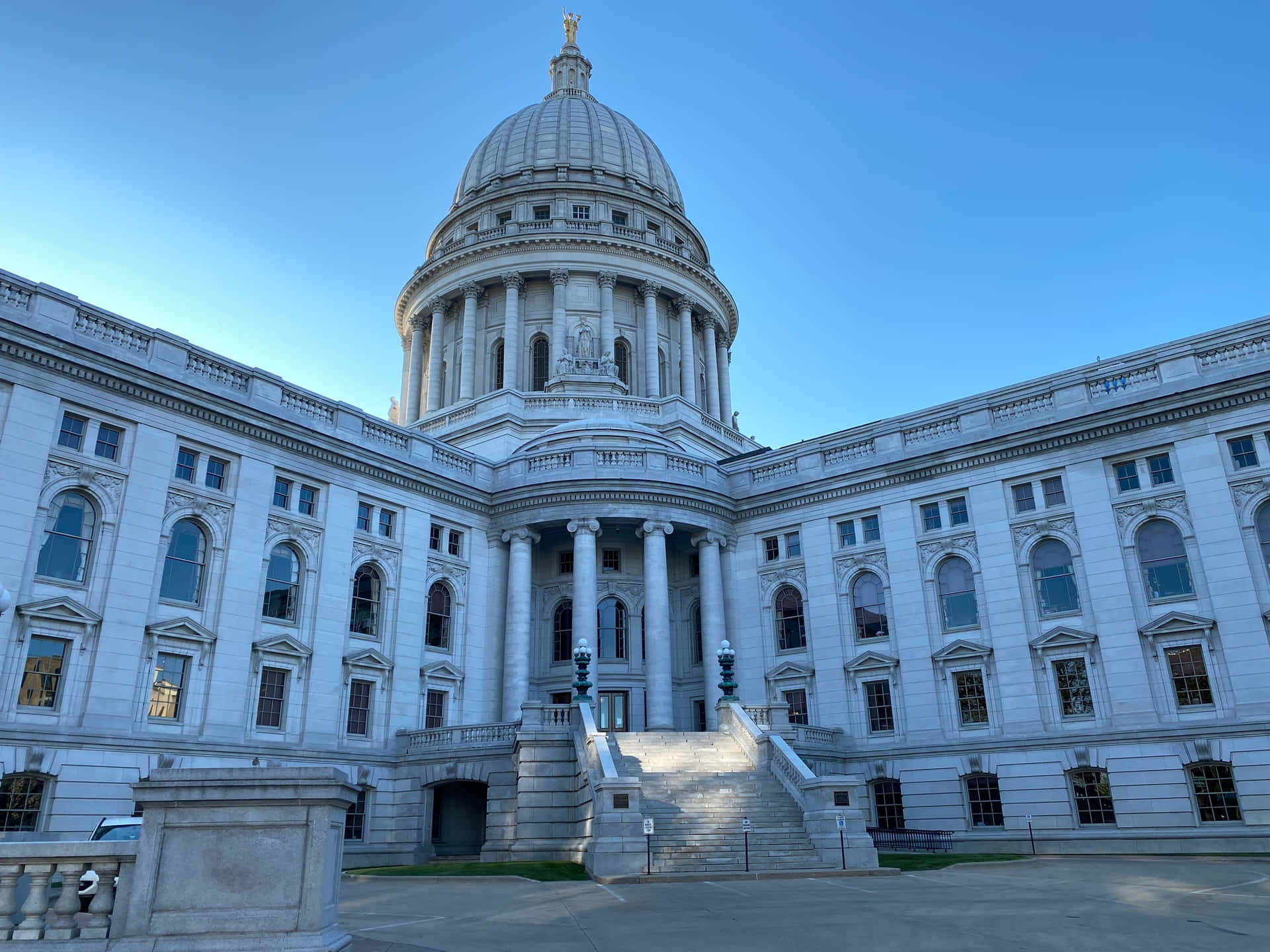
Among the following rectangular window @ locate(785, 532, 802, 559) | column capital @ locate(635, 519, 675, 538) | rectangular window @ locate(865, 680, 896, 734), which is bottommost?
rectangular window @ locate(865, 680, 896, 734)

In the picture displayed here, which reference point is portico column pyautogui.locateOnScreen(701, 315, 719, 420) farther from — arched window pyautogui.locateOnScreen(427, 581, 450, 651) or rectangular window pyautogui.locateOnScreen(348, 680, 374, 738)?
rectangular window pyautogui.locateOnScreen(348, 680, 374, 738)

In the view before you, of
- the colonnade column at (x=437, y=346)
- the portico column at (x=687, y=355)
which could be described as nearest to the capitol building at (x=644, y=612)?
the portico column at (x=687, y=355)

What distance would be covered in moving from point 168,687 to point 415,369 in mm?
40954

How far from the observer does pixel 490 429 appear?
2255 inches

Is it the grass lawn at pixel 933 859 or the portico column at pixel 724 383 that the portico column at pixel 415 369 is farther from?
the grass lawn at pixel 933 859

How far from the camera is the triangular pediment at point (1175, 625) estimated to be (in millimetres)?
33094

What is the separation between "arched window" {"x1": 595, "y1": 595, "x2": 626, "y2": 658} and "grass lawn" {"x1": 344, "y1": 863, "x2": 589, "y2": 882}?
15899 mm

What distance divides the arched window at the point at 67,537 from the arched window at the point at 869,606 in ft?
96.4

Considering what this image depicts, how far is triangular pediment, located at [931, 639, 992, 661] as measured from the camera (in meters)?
37.6

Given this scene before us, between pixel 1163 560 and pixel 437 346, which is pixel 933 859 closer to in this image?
pixel 1163 560

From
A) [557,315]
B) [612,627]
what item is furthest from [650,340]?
[612,627]

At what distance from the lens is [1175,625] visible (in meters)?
33.8

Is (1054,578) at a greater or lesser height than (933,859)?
greater

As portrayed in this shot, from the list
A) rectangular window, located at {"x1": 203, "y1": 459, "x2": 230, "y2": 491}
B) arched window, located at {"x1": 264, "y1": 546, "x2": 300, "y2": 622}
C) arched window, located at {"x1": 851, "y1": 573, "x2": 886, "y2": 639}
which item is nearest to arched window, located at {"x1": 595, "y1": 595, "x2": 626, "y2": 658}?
arched window, located at {"x1": 851, "y1": 573, "x2": 886, "y2": 639}
